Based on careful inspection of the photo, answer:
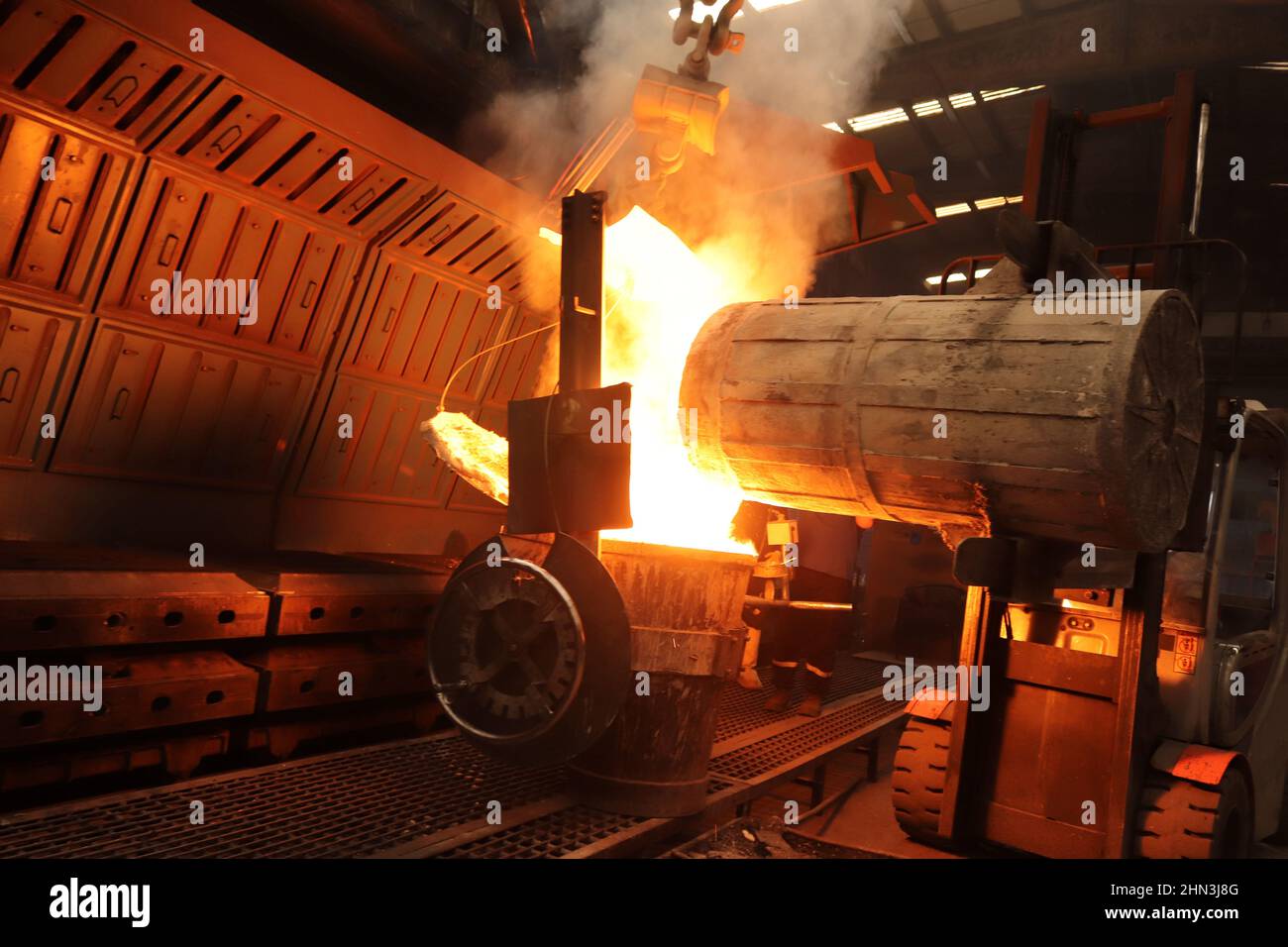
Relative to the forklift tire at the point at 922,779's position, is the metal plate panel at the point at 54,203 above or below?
above

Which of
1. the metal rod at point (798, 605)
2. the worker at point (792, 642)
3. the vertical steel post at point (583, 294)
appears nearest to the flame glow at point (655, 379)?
the vertical steel post at point (583, 294)

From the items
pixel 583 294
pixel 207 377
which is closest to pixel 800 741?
pixel 583 294

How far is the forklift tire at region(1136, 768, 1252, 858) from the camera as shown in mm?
3305

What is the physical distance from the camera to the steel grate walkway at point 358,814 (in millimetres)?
2555

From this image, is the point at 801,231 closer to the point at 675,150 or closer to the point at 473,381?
the point at 675,150

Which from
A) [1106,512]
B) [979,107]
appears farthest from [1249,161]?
[1106,512]

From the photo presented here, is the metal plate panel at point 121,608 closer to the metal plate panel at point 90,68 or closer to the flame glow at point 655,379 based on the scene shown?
the flame glow at point 655,379

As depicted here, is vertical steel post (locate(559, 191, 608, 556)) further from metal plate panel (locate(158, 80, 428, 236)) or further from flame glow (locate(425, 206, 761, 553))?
metal plate panel (locate(158, 80, 428, 236))

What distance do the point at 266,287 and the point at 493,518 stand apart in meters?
2.70

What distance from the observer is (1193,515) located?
3.21 metres

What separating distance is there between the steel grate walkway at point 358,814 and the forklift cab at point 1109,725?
800mm

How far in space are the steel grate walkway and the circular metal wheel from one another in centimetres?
31

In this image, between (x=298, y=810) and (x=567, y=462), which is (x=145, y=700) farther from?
(x=567, y=462)

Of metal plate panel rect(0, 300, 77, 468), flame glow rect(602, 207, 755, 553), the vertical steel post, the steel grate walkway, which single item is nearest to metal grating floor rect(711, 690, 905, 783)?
the steel grate walkway
